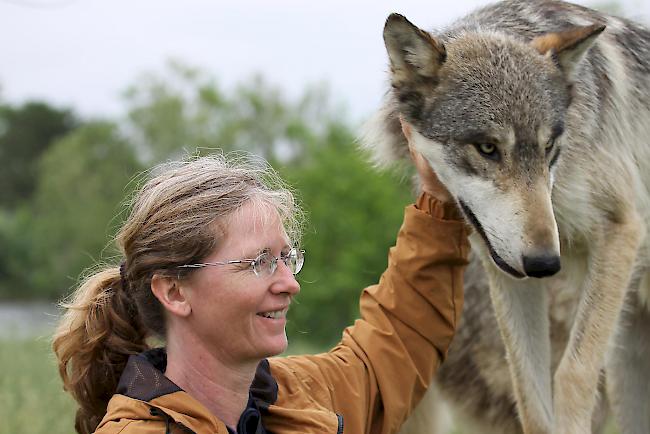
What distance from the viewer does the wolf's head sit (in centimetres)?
344

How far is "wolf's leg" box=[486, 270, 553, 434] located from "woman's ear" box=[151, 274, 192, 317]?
6.20 feet

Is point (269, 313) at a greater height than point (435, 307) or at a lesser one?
greater

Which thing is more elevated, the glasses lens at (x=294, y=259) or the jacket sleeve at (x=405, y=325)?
the glasses lens at (x=294, y=259)

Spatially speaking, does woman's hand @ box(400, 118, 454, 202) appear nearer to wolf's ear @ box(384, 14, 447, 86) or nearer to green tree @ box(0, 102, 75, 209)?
wolf's ear @ box(384, 14, 447, 86)

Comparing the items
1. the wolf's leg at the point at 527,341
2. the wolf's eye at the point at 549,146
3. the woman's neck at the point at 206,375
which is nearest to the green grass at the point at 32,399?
the woman's neck at the point at 206,375

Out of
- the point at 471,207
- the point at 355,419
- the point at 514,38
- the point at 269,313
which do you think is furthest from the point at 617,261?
the point at 269,313

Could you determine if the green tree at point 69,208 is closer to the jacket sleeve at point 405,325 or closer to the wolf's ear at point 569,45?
the wolf's ear at point 569,45

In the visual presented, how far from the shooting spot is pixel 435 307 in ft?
11.8

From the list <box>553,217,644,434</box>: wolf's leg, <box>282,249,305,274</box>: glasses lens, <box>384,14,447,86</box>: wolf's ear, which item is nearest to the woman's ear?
<box>282,249,305,274</box>: glasses lens

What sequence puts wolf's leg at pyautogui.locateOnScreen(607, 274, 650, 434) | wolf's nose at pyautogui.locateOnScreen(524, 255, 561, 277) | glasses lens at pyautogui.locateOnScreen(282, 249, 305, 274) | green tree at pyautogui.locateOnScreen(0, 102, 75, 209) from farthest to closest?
1. green tree at pyautogui.locateOnScreen(0, 102, 75, 209)
2. wolf's leg at pyautogui.locateOnScreen(607, 274, 650, 434)
3. wolf's nose at pyautogui.locateOnScreen(524, 255, 561, 277)
4. glasses lens at pyautogui.locateOnScreen(282, 249, 305, 274)

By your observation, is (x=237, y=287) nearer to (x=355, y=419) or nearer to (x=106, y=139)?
(x=355, y=419)

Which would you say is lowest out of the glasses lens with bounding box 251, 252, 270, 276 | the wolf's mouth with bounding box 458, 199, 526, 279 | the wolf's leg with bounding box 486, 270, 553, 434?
the wolf's leg with bounding box 486, 270, 553, 434

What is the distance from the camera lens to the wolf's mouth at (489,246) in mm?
3459

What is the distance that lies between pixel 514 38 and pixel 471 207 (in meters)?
0.85
